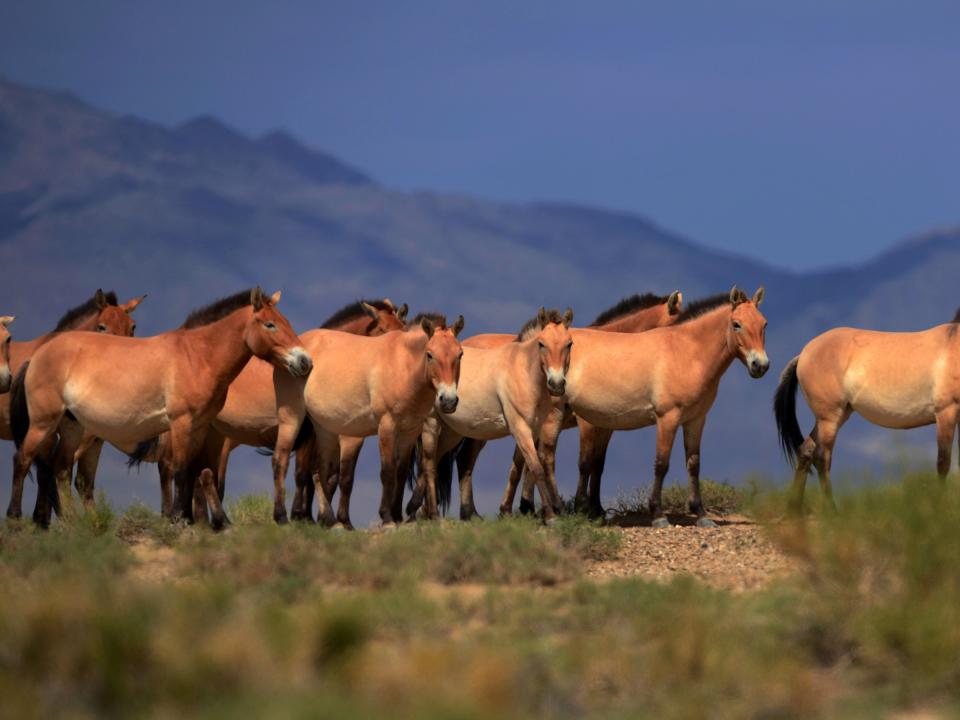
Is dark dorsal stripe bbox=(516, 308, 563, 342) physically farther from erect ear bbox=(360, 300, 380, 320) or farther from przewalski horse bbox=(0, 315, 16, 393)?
przewalski horse bbox=(0, 315, 16, 393)

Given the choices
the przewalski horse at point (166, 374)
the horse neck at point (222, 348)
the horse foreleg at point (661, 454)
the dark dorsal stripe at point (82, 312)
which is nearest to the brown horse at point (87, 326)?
the dark dorsal stripe at point (82, 312)

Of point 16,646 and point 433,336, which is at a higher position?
point 433,336

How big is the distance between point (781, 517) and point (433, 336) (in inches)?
217

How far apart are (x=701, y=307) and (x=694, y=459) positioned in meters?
1.95

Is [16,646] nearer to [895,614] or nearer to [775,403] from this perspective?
[895,614]

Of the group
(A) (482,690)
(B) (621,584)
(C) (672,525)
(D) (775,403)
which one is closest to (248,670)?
(A) (482,690)

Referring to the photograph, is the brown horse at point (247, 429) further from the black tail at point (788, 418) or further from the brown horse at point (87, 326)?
the black tail at point (788, 418)

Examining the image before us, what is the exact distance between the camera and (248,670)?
7.54m

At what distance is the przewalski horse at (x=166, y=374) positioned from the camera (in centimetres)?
1485

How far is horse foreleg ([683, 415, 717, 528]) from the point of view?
54.9 ft

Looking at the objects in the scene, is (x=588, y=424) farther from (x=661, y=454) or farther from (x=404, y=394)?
(x=404, y=394)

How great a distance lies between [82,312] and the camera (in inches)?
739

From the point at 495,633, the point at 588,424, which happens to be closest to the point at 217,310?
the point at 588,424

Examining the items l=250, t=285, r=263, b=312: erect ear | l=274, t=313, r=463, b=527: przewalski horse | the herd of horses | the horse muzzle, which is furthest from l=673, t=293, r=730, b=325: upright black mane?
l=250, t=285, r=263, b=312: erect ear
